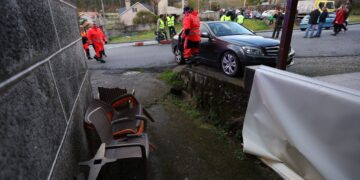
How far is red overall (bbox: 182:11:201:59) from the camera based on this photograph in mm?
5461

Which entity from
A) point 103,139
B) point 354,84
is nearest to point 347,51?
point 354,84

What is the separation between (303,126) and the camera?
224 centimetres

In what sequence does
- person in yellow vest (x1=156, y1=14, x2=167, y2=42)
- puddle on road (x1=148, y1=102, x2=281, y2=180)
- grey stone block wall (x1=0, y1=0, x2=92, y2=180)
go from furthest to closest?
person in yellow vest (x1=156, y1=14, x2=167, y2=42)
puddle on road (x1=148, y1=102, x2=281, y2=180)
grey stone block wall (x1=0, y1=0, x2=92, y2=180)

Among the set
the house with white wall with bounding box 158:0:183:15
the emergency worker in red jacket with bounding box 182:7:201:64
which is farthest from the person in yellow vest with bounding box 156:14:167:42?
the house with white wall with bounding box 158:0:183:15

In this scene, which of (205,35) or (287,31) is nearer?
(287,31)

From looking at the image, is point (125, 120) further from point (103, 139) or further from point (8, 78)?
point (8, 78)

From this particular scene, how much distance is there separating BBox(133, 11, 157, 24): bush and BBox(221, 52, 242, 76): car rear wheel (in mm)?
37481

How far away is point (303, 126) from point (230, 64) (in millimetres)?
2850

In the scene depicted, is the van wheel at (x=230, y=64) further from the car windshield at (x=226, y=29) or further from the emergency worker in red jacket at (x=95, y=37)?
the emergency worker in red jacket at (x=95, y=37)

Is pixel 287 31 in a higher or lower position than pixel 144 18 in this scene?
lower

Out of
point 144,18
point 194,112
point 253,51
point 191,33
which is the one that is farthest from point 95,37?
point 144,18

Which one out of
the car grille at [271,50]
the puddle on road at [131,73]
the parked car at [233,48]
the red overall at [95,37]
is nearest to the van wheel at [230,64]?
the parked car at [233,48]

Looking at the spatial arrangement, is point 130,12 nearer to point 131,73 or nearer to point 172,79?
point 131,73

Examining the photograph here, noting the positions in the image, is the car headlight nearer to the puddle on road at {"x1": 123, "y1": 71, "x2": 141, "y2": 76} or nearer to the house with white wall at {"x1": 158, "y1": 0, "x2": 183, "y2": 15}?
the puddle on road at {"x1": 123, "y1": 71, "x2": 141, "y2": 76}
